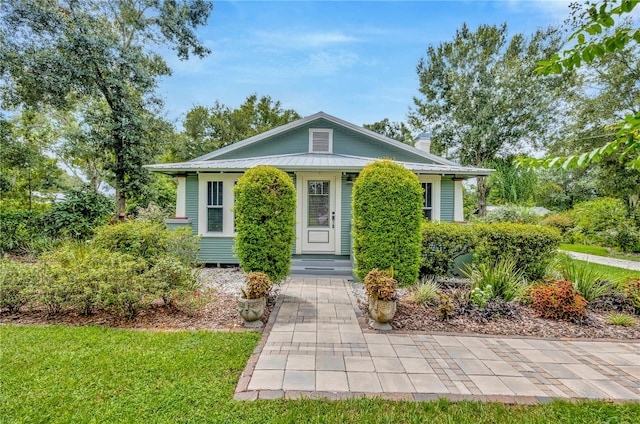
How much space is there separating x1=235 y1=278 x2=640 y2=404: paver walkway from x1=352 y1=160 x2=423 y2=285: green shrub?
1.16 meters

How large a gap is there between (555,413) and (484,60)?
77.2 feet

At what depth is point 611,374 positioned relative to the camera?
3158 millimetres

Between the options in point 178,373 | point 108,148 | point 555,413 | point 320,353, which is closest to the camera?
point 555,413

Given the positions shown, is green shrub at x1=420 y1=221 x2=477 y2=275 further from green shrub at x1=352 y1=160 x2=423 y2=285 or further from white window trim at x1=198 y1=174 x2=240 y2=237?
white window trim at x1=198 y1=174 x2=240 y2=237

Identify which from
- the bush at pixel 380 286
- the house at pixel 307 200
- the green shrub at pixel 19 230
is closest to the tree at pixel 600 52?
the bush at pixel 380 286

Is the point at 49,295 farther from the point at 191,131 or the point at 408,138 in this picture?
the point at 408,138

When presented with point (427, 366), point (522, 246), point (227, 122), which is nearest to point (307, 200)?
point (522, 246)

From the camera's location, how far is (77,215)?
32.8ft

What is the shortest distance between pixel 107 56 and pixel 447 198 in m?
13.4

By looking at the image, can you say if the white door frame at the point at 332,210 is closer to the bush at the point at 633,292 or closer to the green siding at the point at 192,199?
the green siding at the point at 192,199

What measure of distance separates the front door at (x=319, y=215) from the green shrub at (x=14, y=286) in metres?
5.84

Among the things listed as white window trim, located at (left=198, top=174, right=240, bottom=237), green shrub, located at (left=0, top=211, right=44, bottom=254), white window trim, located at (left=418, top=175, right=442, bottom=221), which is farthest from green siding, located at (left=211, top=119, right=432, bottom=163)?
green shrub, located at (left=0, top=211, right=44, bottom=254)

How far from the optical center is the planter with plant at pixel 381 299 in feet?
13.9

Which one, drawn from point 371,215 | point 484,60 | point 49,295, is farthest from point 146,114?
point 484,60
